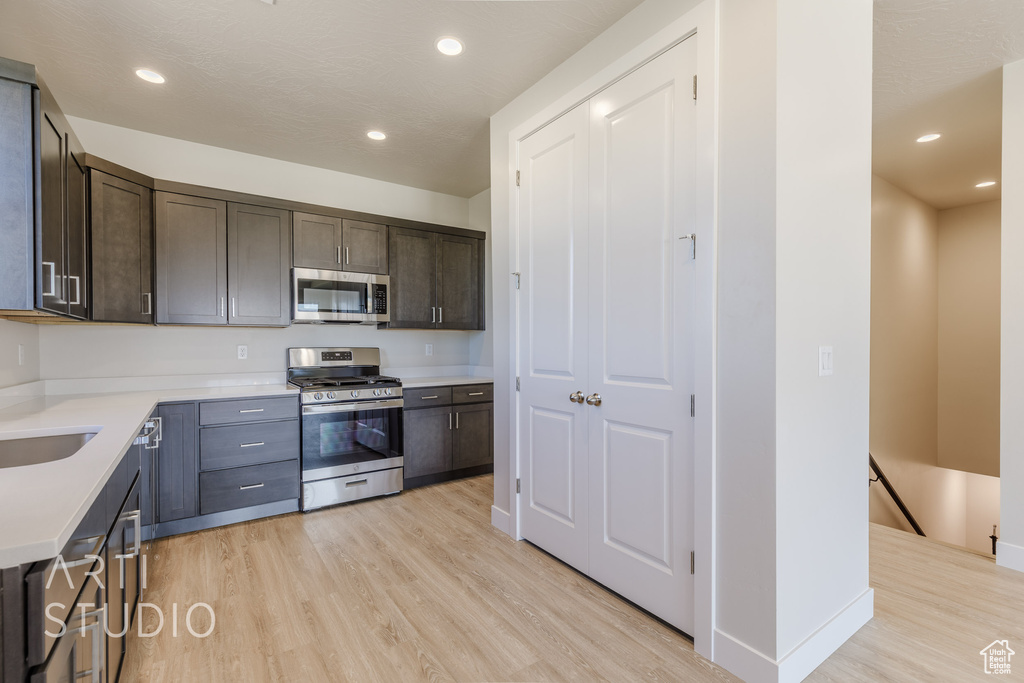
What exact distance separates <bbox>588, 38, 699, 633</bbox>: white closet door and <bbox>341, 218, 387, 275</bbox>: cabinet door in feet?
7.39

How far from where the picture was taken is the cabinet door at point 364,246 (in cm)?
386

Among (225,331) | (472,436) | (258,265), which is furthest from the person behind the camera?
(472,436)

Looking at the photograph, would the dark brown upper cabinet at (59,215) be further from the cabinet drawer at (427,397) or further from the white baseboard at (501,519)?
the white baseboard at (501,519)

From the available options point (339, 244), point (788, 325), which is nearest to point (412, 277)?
point (339, 244)

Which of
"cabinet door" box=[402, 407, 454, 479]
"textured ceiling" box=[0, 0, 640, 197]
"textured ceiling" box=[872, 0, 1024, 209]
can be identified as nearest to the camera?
"textured ceiling" box=[0, 0, 640, 197]

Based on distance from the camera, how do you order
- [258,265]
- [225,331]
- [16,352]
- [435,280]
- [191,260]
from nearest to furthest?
[16,352]
[191,260]
[258,265]
[225,331]
[435,280]

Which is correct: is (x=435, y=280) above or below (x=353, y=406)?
above

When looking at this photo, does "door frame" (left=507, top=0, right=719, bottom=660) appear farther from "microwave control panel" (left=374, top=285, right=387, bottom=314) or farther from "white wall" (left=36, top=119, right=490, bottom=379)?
"white wall" (left=36, top=119, right=490, bottom=379)

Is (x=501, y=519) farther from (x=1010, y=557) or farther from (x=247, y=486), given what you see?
(x=1010, y=557)

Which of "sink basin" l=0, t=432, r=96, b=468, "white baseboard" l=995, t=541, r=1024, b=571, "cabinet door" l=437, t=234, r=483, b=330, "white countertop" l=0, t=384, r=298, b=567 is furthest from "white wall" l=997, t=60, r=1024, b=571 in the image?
"sink basin" l=0, t=432, r=96, b=468

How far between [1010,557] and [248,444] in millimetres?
4496

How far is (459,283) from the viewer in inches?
178

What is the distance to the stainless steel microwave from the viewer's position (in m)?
3.64

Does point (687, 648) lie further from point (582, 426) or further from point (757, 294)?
point (757, 294)
